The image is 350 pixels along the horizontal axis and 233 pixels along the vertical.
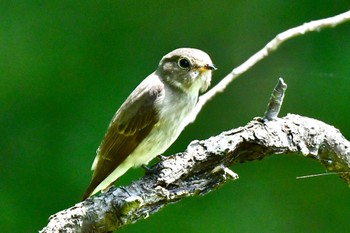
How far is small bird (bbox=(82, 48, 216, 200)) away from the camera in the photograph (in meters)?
1.91

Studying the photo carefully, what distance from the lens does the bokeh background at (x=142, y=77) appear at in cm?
312

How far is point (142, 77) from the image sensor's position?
318 cm

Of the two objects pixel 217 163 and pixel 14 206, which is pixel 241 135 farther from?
pixel 14 206

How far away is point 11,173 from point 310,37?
126 centimetres

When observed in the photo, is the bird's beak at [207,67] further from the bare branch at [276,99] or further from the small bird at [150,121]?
the bare branch at [276,99]

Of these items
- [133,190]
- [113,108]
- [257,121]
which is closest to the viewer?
[133,190]

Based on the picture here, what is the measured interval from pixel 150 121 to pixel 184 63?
17 centimetres

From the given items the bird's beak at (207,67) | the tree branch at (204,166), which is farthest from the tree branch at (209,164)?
the bird's beak at (207,67)

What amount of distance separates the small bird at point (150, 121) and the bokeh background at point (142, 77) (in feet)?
3.65

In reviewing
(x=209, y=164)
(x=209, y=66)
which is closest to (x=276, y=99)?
(x=209, y=164)

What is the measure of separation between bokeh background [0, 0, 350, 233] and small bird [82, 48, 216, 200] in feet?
3.65

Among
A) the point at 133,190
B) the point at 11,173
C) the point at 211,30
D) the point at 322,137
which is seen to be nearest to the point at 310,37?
the point at 211,30

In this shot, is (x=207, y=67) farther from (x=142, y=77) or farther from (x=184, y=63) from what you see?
(x=142, y=77)

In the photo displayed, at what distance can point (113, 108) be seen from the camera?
10.2 feet
